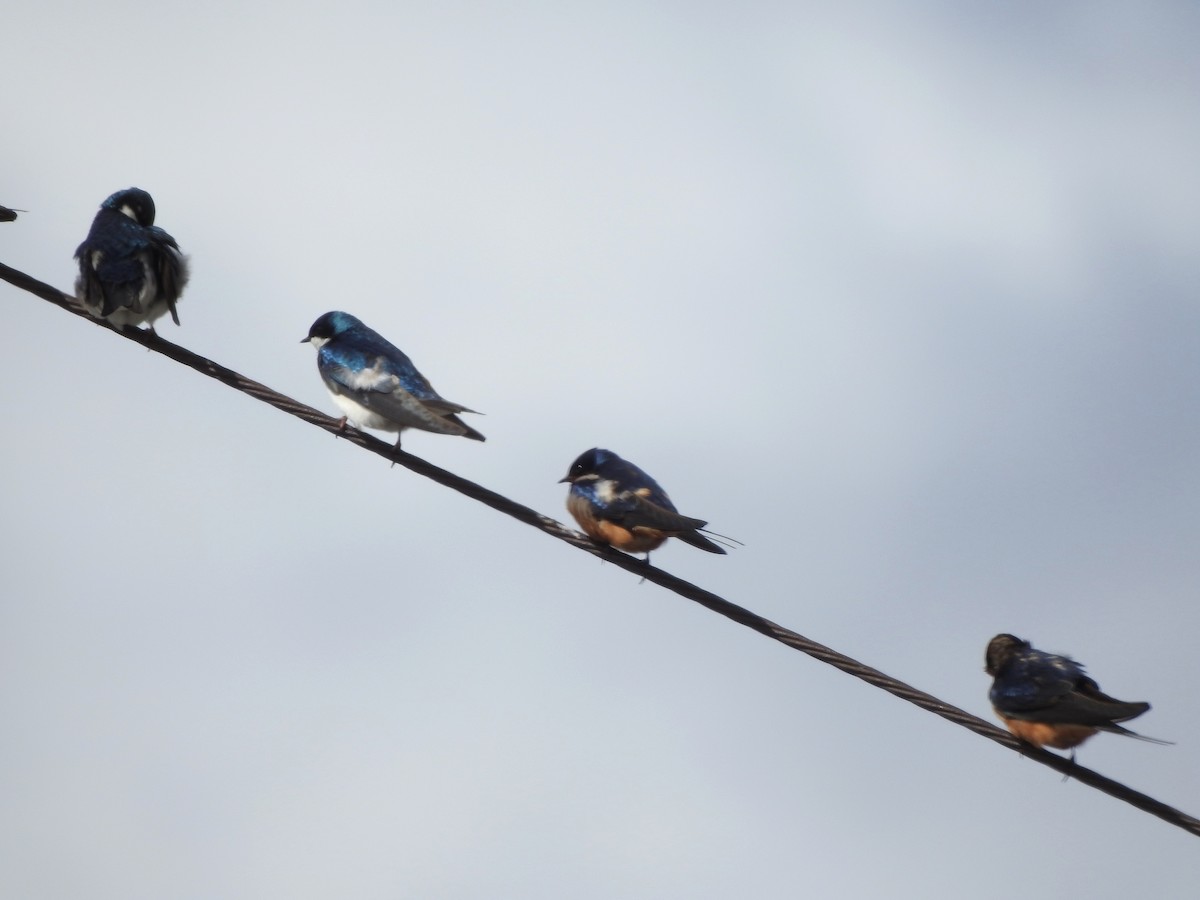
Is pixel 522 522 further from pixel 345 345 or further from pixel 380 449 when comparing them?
pixel 345 345

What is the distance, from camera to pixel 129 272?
928cm

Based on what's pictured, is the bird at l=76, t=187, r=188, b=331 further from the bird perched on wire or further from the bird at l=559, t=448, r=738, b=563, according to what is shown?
the bird perched on wire

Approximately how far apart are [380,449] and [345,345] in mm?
2605

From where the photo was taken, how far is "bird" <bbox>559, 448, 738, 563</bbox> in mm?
9305

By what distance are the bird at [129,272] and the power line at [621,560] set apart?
4.15 ft

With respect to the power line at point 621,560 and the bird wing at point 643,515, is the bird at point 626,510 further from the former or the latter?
the power line at point 621,560

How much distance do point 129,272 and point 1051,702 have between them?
6531 mm

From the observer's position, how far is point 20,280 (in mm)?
7254

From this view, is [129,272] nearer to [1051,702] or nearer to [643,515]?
[643,515]

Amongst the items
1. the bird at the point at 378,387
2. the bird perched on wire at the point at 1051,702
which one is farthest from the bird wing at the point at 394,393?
the bird perched on wire at the point at 1051,702

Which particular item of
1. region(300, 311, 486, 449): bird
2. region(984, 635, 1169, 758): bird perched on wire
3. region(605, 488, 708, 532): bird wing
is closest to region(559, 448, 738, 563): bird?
region(605, 488, 708, 532): bird wing

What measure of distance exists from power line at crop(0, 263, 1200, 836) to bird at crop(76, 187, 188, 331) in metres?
1.26

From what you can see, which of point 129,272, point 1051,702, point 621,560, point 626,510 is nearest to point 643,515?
point 626,510

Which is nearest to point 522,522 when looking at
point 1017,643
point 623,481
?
point 623,481
